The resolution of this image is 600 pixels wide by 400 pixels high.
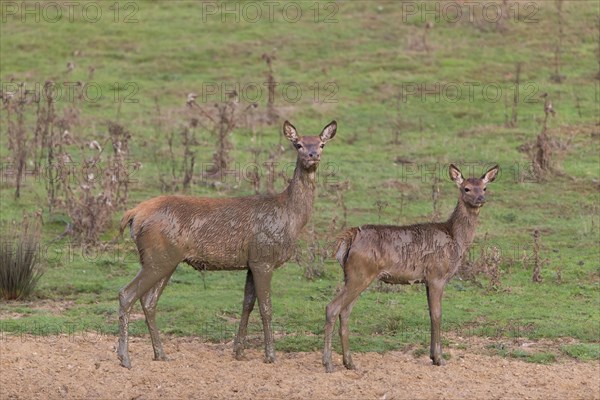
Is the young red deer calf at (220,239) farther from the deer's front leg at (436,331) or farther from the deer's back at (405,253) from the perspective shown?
the deer's front leg at (436,331)

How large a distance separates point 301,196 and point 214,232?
3.50 ft

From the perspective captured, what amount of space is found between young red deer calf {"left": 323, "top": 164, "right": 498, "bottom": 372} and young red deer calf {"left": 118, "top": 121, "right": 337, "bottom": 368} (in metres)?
0.75

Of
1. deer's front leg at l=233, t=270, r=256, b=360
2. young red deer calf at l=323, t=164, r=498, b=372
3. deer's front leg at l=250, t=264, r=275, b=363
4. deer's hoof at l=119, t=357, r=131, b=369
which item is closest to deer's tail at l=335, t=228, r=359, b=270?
young red deer calf at l=323, t=164, r=498, b=372

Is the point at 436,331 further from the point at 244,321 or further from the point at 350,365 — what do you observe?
the point at 244,321

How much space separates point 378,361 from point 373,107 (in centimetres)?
1386

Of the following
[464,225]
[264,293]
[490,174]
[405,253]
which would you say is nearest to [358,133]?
[490,174]

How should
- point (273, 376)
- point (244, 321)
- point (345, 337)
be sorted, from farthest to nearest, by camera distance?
point (244, 321), point (345, 337), point (273, 376)

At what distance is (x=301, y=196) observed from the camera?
14.4 meters

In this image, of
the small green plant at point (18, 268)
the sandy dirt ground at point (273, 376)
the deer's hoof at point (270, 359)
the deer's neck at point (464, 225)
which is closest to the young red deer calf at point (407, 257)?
the deer's neck at point (464, 225)

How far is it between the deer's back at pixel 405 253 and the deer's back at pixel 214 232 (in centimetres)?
89

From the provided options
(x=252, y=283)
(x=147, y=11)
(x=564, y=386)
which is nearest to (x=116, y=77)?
(x=147, y=11)

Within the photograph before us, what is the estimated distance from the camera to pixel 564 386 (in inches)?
534

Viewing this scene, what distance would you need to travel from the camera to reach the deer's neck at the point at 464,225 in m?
14.5

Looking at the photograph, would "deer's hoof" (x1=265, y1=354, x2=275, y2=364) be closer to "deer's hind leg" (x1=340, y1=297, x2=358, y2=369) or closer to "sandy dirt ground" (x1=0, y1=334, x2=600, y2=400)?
"sandy dirt ground" (x1=0, y1=334, x2=600, y2=400)
